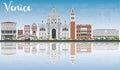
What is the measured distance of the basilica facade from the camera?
4709 centimetres

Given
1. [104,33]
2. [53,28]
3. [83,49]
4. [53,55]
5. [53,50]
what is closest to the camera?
[53,55]

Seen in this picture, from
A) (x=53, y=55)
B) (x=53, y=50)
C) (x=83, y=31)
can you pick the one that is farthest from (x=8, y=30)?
(x=53, y=55)

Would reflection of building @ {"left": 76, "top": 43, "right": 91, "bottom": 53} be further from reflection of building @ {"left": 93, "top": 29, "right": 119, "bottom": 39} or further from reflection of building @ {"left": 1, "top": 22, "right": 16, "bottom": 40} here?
reflection of building @ {"left": 93, "top": 29, "right": 119, "bottom": 39}

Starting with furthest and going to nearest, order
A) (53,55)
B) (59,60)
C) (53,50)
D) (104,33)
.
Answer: (104,33), (53,50), (53,55), (59,60)

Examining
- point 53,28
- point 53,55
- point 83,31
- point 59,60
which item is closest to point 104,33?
point 83,31

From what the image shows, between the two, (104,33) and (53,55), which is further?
(104,33)

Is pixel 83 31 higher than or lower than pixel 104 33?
higher

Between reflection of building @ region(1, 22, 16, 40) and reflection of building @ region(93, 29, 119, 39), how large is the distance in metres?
14.0

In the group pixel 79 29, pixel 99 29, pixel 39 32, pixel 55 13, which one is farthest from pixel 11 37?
pixel 99 29

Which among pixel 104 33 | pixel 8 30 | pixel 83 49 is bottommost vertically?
pixel 83 49

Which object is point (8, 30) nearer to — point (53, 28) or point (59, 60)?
point (53, 28)

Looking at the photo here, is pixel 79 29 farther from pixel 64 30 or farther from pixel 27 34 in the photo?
pixel 27 34

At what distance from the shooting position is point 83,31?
4966 cm

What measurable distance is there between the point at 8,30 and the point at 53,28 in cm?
789
